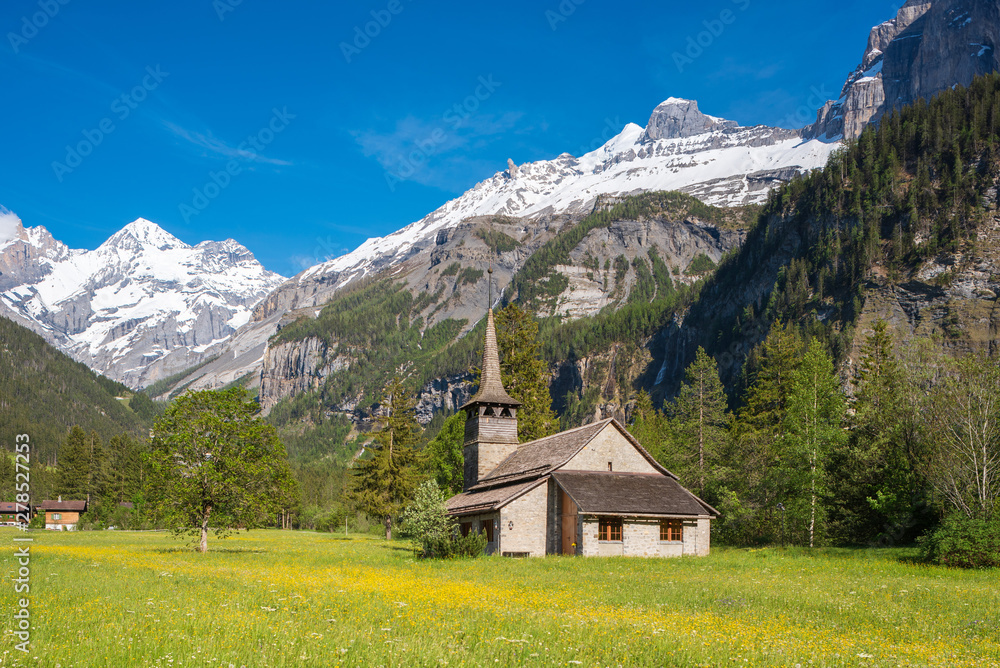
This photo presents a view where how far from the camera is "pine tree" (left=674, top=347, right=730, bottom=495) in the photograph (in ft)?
190

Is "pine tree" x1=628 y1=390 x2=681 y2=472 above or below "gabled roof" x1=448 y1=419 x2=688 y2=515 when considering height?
above

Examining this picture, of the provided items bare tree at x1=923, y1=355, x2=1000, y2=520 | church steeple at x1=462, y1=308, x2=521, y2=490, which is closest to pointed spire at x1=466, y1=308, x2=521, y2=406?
church steeple at x1=462, y1=308, x2=521, y2=490

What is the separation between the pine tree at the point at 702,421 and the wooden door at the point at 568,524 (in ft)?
55.9

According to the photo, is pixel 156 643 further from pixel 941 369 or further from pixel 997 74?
pixel 997 74

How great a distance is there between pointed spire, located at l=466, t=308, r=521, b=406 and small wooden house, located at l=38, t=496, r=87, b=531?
80.4m

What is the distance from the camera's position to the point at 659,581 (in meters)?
26.0

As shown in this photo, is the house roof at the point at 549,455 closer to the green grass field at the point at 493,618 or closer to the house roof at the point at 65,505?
the green grass field at the point at 493,618

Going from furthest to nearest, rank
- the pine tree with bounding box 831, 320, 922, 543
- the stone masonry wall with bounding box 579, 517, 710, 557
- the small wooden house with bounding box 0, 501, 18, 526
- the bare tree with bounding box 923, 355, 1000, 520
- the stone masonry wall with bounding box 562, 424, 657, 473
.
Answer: the small wooden house with bounding box 0, 501, 18, 526 < the stone masonry wall with bounding box 562, 424, 657, 473 < the pine tree with bounding box 831, 320, 922, 543 < the stone masonry wall with bounding box 579, 517, 710, 557 < the bare tree with bounding box 923, 355, 1000, 520

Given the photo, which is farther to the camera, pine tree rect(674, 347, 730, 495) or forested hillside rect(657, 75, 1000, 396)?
forested hillside rect(657, 75, 1000, 396)

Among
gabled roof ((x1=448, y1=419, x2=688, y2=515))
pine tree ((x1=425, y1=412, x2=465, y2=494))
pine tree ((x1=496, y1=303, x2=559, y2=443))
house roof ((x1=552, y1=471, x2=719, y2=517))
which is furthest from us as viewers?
pine tree ((x1=425, y1=412, x2=465, y2=494))

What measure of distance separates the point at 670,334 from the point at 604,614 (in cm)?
18415

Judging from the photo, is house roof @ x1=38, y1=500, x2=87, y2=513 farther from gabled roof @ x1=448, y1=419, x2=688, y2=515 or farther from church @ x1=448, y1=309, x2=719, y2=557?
church @ x1=448, y1=309, x2=719, y2=557

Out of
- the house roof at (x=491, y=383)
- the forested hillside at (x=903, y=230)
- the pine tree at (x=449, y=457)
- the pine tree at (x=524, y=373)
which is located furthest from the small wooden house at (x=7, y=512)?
the forested hillside at (x=903, y=230)

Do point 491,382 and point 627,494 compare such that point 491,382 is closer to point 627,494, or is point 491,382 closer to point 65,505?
point 627,494
